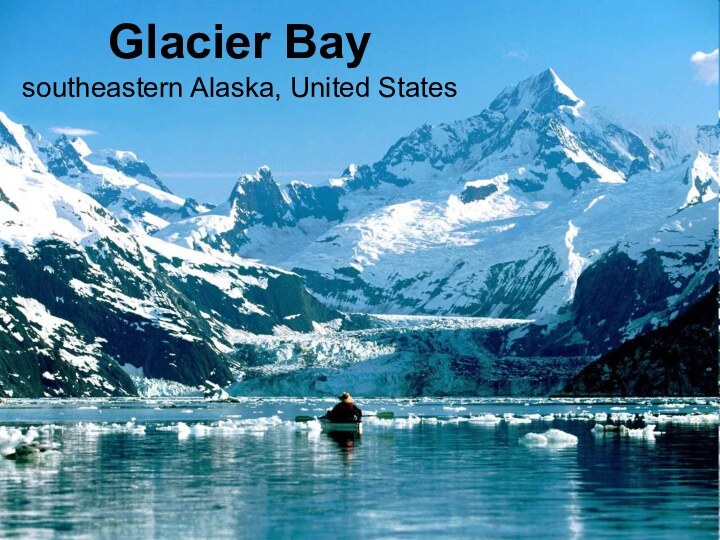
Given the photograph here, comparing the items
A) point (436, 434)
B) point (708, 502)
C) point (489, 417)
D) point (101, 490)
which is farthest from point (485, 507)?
point (489, 417)

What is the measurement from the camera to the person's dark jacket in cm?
9975

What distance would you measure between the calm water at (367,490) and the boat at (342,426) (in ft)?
47.0

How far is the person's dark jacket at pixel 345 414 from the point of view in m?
99.8

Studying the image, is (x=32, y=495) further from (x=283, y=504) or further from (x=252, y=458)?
(x=252, y=458)

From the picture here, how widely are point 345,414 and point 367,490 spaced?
160 ft

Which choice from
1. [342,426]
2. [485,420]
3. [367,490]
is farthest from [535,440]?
[485,420]

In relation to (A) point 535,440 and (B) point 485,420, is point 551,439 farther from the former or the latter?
(B) point 485,420

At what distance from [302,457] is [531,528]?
30.0 meters

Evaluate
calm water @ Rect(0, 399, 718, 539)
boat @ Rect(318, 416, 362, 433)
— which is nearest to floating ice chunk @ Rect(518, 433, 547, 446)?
calm water @ Rect(0, 399, 718, 539)

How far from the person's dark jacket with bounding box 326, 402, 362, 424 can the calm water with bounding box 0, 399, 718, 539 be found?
15586 mm

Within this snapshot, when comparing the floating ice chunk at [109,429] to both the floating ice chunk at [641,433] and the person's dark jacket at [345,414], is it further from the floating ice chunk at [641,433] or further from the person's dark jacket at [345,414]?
the floating ice chunk at [641,433]

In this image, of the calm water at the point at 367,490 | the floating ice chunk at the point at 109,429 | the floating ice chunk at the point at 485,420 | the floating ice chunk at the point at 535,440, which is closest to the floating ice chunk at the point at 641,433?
the calm water at the point at 367,490

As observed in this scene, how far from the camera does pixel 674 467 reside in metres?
59.9


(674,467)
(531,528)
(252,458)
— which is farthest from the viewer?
(252,458)
